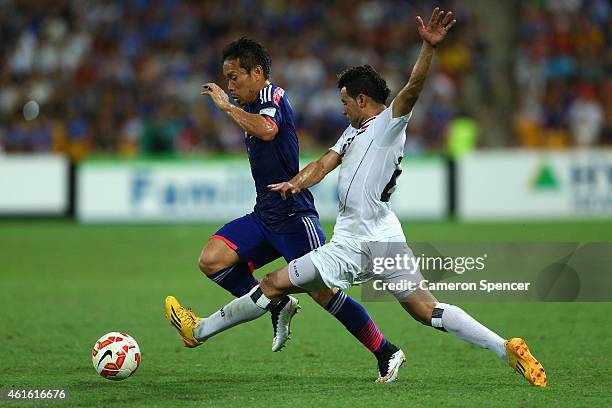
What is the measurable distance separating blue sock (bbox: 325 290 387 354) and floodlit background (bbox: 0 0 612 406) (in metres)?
0.26

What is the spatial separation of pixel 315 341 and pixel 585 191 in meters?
11.0

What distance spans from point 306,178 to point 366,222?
0.46 metres

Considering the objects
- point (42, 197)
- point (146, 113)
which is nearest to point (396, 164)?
point (42, 197)

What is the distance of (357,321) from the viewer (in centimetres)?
706

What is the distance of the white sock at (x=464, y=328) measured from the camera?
650cm

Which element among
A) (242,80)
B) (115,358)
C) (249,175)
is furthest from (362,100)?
(249,175)

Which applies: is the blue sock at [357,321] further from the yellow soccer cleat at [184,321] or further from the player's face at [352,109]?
the player's face at [352,109]

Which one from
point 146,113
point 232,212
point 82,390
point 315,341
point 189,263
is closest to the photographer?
point 82,390

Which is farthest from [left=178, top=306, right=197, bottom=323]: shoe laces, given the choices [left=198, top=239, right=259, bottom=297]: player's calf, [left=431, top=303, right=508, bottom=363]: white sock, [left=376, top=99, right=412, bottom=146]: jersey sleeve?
[left=376, top=99, right=412, bottom=146]: jersey sleeve

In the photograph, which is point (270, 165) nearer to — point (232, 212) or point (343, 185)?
point (343, 185)

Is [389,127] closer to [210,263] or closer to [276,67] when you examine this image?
[210,263]

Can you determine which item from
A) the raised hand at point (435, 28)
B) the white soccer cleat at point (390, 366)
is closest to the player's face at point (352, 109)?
the raised hand at point (435, 28)

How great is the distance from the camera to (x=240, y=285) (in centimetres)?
754

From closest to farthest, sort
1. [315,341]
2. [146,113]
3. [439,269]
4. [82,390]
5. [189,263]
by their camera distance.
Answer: [82,390] < [439,269] < [315,341] < [189,263] < [146,113]
